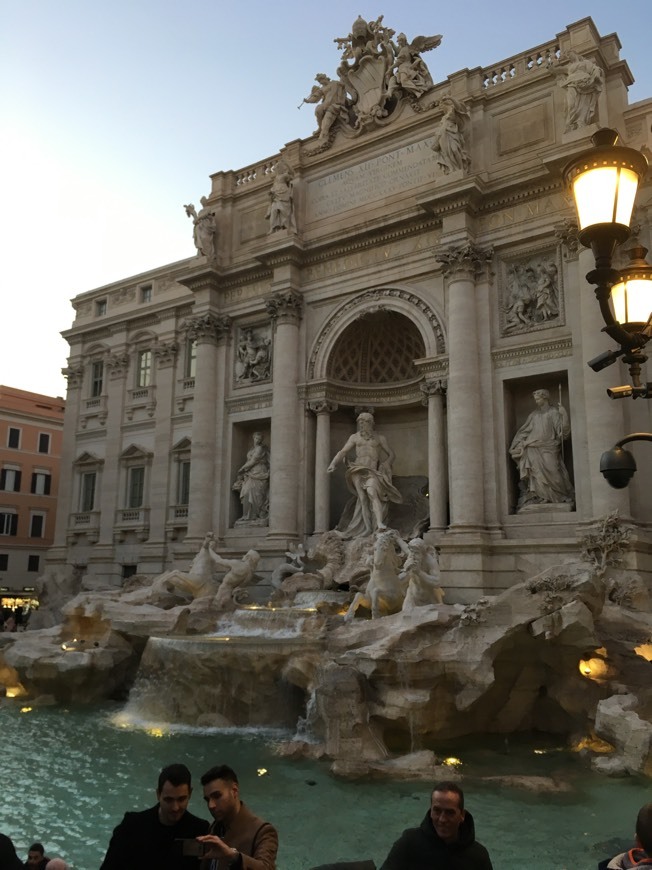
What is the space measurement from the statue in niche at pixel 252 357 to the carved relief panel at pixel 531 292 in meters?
7.05

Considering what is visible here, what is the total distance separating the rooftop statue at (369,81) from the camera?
19844 mm

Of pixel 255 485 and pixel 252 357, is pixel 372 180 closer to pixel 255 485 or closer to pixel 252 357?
pixel 252 357

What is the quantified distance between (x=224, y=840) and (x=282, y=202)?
19.5 meters

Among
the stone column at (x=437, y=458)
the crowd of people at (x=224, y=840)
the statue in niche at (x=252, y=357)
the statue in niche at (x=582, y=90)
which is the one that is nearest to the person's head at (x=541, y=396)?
the stone column at (x=437, y=458)

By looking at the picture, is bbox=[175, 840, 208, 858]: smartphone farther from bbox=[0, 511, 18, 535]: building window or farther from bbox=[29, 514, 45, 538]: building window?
bbox=[29, 514, 45, 538]: building window

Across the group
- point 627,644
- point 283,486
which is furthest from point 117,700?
point 627,644

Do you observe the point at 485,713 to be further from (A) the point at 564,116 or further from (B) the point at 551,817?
(A) the point at 564,116

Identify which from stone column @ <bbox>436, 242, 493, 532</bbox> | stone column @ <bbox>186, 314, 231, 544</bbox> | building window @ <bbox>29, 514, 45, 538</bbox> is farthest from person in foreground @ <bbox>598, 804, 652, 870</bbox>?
building window @ <bbox>29, 514, 45, 538</bbox>

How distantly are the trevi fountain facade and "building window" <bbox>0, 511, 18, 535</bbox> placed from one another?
12.1m

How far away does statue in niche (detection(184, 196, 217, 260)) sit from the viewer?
22547 mm

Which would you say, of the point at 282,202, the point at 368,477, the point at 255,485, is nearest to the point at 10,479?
the point at 255,485

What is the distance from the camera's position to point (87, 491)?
25984 mm

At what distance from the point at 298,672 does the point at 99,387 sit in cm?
1782

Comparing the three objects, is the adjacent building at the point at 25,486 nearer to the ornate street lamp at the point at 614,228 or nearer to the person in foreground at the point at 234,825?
the person in foreground at the point at 234,825
